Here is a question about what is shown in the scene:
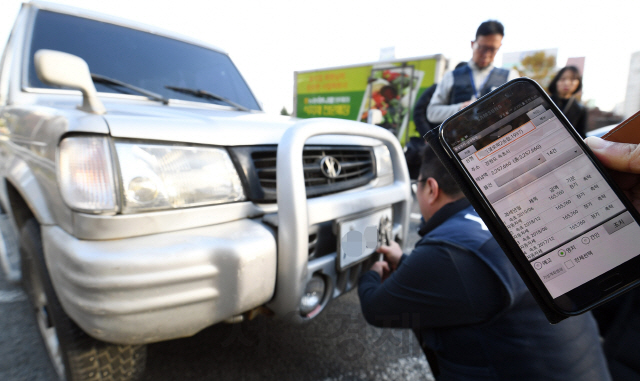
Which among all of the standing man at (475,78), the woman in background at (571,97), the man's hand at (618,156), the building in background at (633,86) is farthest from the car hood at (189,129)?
the building in background at (633,86)

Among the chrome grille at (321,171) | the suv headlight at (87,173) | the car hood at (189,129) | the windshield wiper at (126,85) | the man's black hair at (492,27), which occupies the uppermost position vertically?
the man's black hair at (492,27)

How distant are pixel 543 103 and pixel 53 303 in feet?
5.03

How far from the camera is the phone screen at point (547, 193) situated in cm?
63

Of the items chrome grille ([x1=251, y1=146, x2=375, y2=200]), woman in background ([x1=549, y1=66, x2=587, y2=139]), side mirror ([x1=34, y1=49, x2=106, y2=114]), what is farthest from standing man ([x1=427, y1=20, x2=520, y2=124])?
side mirror ([x1=34, y1=49, x2=106, y2=114])

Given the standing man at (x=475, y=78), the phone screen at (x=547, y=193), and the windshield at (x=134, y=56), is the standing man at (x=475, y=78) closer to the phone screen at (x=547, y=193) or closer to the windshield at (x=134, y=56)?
the windshield at (x=134, y=56)

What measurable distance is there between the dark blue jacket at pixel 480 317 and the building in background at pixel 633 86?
284 centimetres

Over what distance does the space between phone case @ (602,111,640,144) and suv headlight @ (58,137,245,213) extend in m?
1.06

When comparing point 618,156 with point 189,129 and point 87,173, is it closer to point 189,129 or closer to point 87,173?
point 189,129

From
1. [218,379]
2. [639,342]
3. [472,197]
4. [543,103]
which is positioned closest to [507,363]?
[639,342]

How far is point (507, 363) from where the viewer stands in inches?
43.0

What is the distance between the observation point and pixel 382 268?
1.59m

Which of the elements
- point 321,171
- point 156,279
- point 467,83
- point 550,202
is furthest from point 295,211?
point 467,83

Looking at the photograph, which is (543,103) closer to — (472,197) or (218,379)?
(472,197)

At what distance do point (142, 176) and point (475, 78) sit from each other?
2772 millimetres
